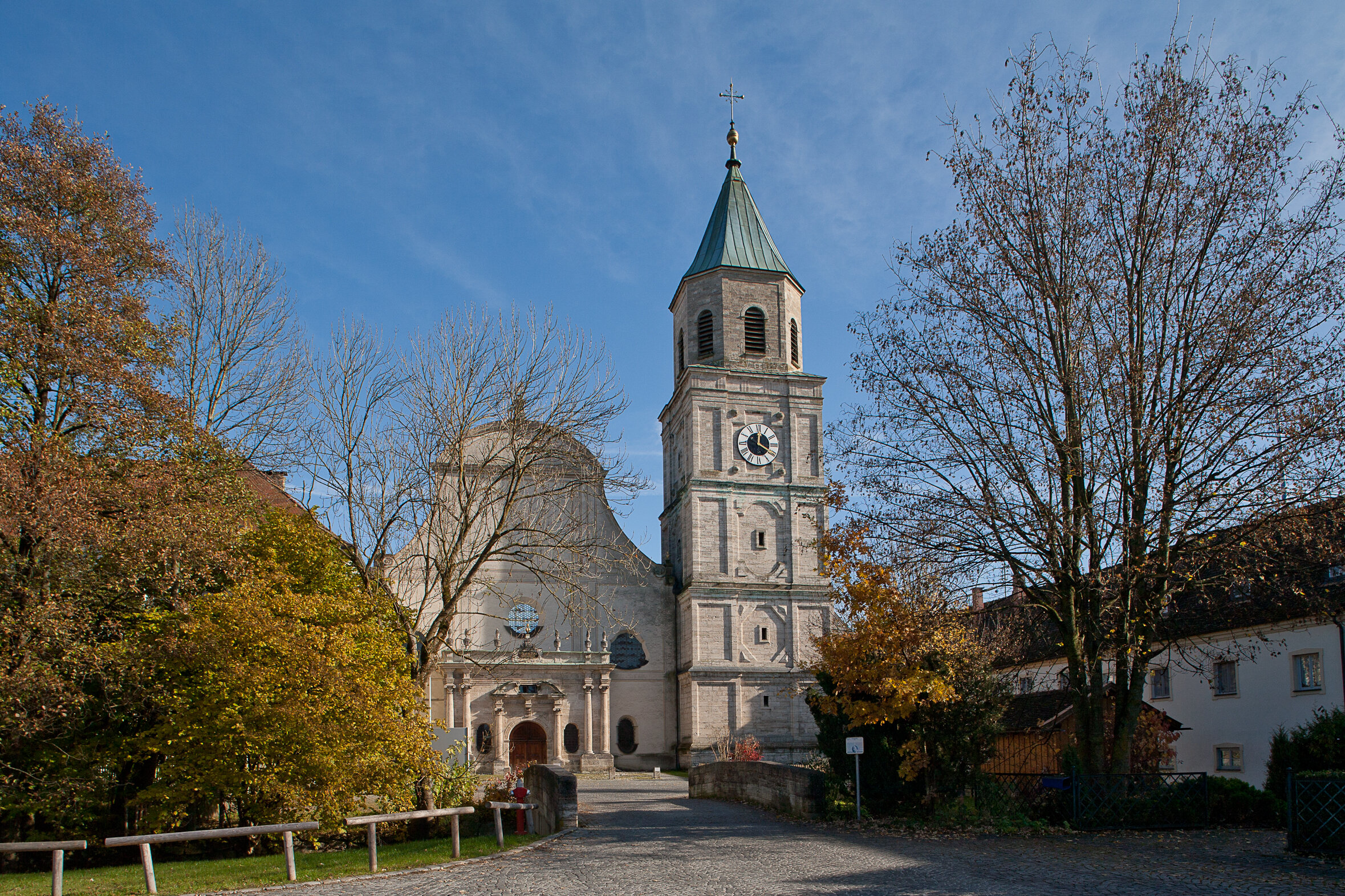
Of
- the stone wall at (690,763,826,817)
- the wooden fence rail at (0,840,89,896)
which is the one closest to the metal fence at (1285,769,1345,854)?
the stone wall at (690,763,826,817)

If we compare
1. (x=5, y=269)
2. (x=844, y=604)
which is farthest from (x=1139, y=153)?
(x=5, y=269)

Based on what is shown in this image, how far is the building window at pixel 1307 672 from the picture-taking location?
78.5 ft

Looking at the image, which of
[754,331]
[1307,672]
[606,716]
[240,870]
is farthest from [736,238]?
[240,870]

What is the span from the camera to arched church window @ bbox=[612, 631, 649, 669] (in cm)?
4372

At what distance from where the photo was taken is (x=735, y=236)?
1891 inches

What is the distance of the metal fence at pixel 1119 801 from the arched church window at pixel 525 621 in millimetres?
27198

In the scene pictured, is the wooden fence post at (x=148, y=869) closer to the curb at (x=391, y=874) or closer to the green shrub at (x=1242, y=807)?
the curb at (x=391, y=874)

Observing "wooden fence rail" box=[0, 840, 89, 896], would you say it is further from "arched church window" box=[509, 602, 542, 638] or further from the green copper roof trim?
the green copper roof trim

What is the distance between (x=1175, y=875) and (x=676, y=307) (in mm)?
39588

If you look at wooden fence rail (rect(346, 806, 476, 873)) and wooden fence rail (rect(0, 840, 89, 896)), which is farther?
wooden fence rail (rect(346, 806, 476, 873))

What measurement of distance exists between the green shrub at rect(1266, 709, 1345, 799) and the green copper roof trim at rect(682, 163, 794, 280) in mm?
30599

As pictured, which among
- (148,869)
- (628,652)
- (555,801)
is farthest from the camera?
(628,652)

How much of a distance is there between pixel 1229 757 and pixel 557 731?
949 inches

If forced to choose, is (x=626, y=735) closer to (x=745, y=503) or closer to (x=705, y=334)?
(x=745, y=503)
